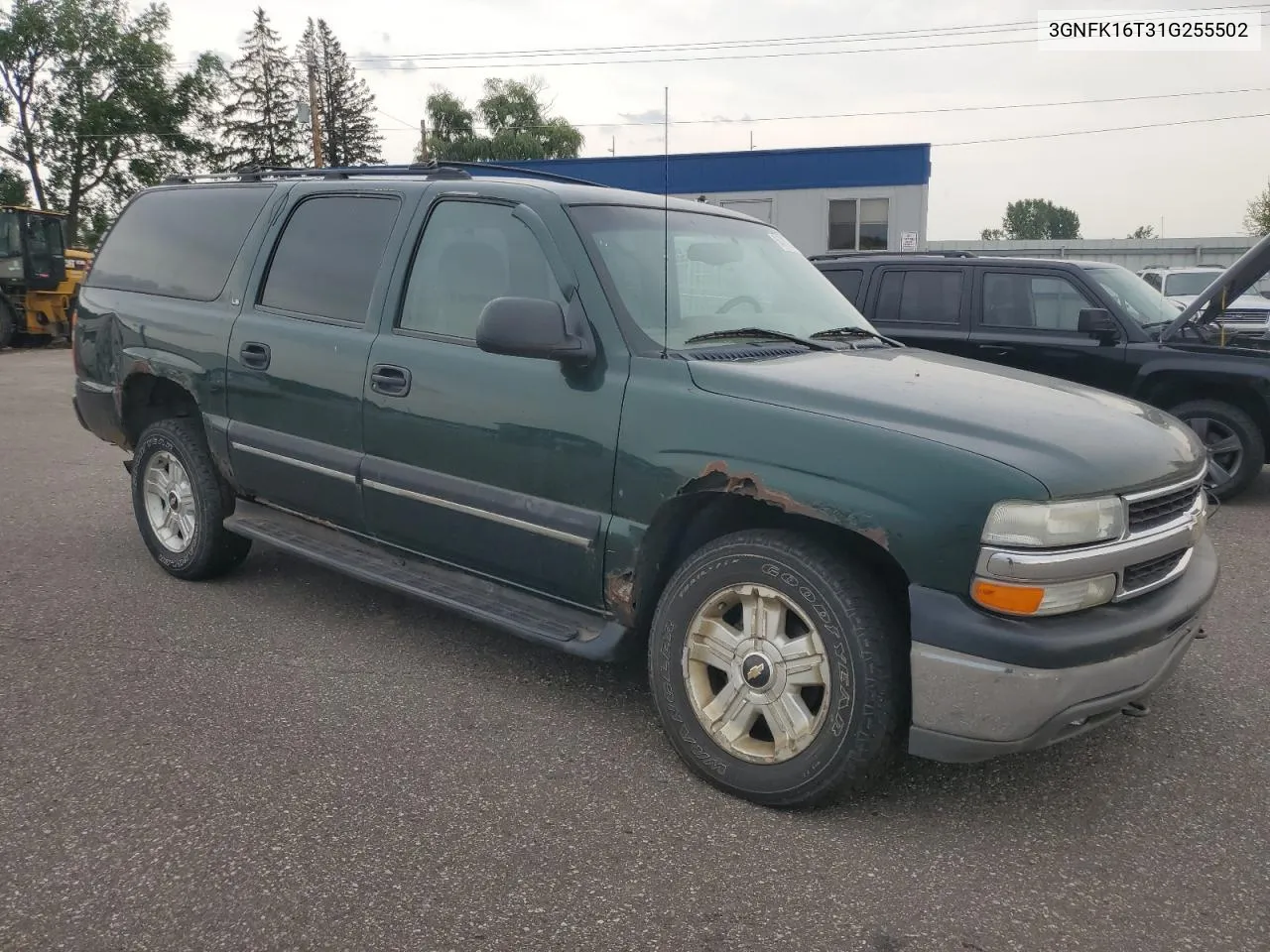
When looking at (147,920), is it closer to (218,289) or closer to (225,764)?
(225,764)

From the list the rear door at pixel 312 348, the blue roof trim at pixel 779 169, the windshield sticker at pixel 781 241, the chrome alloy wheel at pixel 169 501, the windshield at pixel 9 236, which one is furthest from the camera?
the blue roof trim at pixel 779 169

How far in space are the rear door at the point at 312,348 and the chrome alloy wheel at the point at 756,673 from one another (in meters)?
1.68

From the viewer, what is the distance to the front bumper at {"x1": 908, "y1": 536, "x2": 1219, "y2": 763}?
8.44 ft

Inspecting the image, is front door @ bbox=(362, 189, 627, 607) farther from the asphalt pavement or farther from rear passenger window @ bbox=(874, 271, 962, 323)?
rear passenger window @ bbox=(874, 271, 962, 323)

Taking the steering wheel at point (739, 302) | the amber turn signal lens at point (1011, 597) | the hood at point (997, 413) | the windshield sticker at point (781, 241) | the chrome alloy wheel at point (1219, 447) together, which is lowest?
the chrome alloy wheel at point (1219, 447)

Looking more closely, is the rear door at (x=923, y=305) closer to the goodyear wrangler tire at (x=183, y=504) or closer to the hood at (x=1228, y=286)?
the hood at (x=1228, y=286)

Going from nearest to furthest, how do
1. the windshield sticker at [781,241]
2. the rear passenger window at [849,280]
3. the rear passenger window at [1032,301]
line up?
the windshield sticker at [781,241], the rear passenger window at [1032,301], the rear passenger window at [849,280]

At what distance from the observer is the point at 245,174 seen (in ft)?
16.2

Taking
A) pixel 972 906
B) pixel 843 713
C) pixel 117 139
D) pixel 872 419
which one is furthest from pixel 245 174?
pixel 117 139

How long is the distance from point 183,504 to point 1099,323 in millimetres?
6170

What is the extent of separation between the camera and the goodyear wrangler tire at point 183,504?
4.74m

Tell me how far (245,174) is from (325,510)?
1.88 m

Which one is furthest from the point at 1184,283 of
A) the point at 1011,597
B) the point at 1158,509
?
the point at 1011,597

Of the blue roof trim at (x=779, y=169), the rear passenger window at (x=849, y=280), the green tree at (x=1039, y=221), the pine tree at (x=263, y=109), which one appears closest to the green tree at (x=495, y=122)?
the pine tree at (x=263, y=109)
